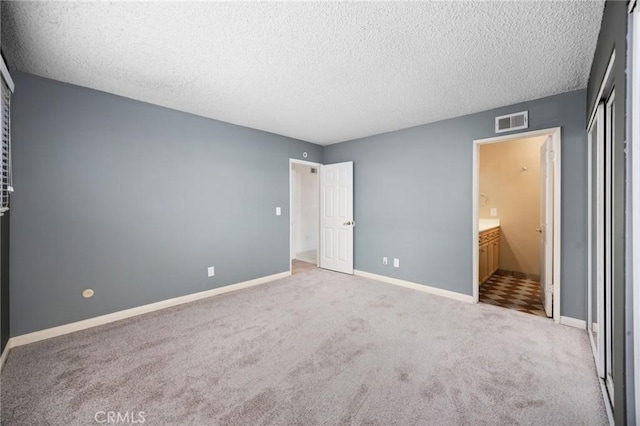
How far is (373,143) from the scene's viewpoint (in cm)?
448

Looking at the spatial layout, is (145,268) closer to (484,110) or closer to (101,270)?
(101,270)

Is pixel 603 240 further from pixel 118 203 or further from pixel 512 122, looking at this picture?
pixel 118 203

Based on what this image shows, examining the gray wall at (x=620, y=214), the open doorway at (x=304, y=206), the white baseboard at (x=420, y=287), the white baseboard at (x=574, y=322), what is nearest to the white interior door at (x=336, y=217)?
the white baseboard at (x=420, y=287)

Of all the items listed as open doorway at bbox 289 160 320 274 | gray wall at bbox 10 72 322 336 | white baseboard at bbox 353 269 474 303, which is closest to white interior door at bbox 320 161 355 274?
white baseboard at bbox 353 269 474 303

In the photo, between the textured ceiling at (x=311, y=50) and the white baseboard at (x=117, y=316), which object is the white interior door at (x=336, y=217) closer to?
the white baseboard at (x=117, y=316)

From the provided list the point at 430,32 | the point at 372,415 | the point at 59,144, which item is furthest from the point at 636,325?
the point at 59,144

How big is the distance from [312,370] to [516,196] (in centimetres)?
466

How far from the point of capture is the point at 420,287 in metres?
3.89

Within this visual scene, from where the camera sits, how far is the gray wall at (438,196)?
9.04 feet

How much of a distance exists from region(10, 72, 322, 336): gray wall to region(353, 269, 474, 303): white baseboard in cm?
190

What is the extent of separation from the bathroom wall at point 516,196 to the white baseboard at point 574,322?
2.07 metres

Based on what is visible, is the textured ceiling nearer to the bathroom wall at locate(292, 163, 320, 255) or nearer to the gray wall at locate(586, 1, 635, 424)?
the gray wall at locate(586, 1, 635, 424)

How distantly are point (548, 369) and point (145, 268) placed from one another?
396 centimetres

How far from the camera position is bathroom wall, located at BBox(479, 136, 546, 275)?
14.8ft
